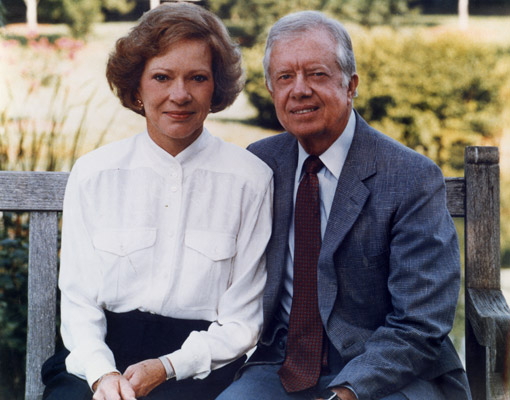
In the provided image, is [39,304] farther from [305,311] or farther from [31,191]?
[305,311]

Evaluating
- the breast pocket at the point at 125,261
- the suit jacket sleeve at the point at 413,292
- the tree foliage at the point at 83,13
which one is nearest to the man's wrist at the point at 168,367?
the breast pocket at the point at 125,261

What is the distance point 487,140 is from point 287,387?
23.3 ft

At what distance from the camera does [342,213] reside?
7.88ft

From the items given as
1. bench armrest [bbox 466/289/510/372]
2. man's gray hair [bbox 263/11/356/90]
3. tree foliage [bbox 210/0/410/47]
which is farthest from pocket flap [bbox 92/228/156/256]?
tree foliage [bbox 210/0/410/47]

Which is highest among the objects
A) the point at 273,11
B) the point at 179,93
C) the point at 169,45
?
the point at 273,11

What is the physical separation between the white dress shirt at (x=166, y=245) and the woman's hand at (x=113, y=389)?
0.28ft

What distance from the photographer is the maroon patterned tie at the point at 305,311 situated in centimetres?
241

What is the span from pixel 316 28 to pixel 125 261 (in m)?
1.06

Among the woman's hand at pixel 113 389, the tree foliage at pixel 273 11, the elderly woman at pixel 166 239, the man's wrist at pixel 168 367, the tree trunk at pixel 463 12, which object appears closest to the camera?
the woman's hand at pixel 113 389

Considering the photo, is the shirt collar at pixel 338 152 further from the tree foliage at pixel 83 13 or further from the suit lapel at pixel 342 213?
the tree foliage at pixel 83 13

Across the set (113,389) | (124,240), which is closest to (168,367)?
(113,389)

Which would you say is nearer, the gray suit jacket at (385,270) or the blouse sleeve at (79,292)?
the gray suit jacket at (385,270)

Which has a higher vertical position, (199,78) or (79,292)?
(199,78)

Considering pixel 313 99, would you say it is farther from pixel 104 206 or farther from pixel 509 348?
pixel 509 348
